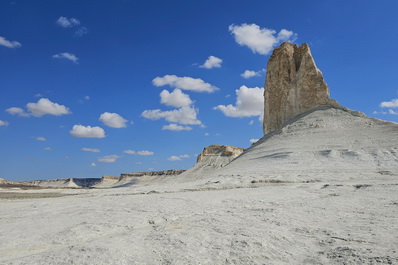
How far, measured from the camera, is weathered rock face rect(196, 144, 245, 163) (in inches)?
3115

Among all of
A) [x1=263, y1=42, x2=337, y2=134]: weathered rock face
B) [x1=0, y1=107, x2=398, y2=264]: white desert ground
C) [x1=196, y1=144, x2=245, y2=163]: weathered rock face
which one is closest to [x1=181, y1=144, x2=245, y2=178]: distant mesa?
[x1=196, y1=144, x2=245, y2=163]: weathered rock face

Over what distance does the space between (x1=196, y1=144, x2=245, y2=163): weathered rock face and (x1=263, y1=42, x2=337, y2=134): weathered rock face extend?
33.3 meters

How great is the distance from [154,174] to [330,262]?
448 ft

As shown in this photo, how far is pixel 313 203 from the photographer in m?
6.39

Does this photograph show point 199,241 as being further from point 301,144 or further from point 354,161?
point 301,144

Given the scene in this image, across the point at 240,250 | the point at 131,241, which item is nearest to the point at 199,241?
the point at 240,250

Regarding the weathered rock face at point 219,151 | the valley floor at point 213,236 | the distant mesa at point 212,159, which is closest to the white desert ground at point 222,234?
the valley floor at point 213,236

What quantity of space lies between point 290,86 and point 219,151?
4249cm

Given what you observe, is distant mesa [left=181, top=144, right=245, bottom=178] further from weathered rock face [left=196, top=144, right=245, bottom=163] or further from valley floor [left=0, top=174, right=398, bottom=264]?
valley floor [left=0, top=174, right=398, bottom=264]

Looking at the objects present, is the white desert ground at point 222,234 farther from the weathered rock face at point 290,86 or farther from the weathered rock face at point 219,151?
the weathered rock face at point 219,151

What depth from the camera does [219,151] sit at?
81812mm

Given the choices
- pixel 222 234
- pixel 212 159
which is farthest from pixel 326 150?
pixel 212 159

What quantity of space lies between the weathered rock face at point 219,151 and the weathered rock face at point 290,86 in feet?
109

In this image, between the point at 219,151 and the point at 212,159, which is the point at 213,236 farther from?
the point at 219,151
